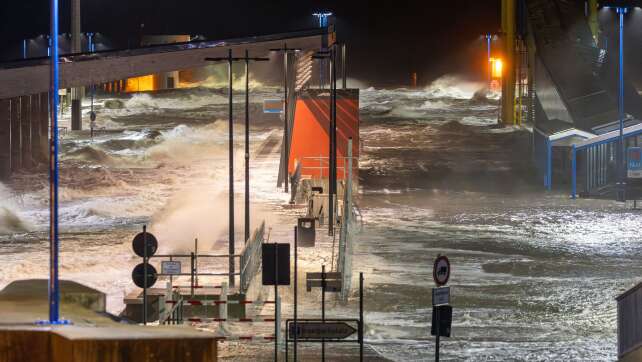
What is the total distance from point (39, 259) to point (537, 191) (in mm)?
20671

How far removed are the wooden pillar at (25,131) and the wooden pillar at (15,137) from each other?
515 mm

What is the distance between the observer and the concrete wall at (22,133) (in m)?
46.5

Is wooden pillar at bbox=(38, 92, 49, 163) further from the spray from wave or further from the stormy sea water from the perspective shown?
the spray from wave

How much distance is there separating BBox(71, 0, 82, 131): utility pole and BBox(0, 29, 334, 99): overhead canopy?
92.3 feet

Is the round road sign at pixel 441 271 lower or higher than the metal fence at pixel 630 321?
higher

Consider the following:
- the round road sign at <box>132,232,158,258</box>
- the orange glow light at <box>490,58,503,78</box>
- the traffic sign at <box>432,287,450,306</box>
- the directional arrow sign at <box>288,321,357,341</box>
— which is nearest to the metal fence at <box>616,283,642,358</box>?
the traffic sign at <box>432,287,450,306</box>

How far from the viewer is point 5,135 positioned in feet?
153

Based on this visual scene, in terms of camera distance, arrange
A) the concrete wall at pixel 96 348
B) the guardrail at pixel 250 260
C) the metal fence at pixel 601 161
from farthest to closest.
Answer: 1. the metal fence at pixel 601 161
2. the guardrail at pixel 250 260
3. the concrete wall at pixel 96 348

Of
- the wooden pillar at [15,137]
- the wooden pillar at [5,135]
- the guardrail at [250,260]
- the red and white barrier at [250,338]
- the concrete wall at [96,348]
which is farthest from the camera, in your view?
the wooden pillar at [15,137]

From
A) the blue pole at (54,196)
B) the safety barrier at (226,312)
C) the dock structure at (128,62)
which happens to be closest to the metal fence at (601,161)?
the dock structure at (128,62)

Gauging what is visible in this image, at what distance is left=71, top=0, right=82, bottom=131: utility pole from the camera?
6072 cm

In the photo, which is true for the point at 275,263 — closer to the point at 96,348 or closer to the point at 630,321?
the point at 630,321

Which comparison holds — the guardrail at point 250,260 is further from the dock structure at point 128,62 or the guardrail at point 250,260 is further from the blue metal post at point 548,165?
the blue metal post at point 548,165

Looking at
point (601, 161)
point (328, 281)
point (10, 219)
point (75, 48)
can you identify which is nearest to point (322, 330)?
point (328, 281)
